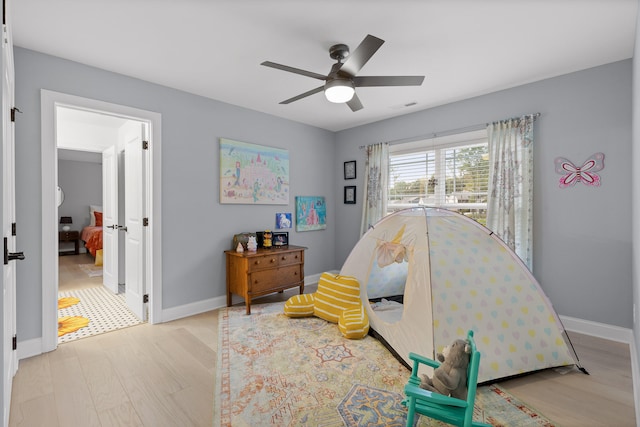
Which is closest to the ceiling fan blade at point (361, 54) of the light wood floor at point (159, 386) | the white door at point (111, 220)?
the light wood floor at point (159, 386)

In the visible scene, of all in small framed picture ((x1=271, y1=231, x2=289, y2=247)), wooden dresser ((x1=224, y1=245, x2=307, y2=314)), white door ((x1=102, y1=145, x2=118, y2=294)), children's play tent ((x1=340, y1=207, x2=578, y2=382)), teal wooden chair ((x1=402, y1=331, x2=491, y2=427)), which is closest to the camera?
teal wooden chair ((x1=402, y1=331, x2=491, y2=427))

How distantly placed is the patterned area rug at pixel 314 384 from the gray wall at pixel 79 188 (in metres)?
6.77

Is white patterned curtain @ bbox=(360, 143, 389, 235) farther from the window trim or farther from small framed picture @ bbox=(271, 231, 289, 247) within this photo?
small framed picture @ bbox=(271, 231, 289, 247)

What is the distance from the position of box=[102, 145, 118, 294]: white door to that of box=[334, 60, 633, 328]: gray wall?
15.8ft

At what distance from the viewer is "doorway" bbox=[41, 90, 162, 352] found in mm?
2463

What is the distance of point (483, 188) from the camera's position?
11.3 ft

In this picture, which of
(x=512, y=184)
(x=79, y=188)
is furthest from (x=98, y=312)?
(x=79, y=188)

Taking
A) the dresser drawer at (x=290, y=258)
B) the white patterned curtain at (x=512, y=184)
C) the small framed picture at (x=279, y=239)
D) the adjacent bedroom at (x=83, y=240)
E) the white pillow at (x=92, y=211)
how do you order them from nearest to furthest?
the white patterned curtain at (x=512, y=184) < the adjacent bedroom at (x=83, y=240) < the dresser drawer at (x=290, y=258) < the small framed picture at (x=279, y=239) < the white pillow at (x=92, y=211)

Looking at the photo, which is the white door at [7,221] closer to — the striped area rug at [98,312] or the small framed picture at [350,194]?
the striped area rug at [98,312]

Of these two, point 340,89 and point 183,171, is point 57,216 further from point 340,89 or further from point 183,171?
point 340,89

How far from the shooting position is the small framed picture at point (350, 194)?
469cm

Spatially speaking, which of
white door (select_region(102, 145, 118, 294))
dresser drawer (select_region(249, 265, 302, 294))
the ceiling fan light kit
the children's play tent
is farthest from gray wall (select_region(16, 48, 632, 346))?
the ceiling fan light kit

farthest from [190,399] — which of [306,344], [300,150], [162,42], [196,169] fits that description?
[300,150]

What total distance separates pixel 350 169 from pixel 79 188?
683 cm
